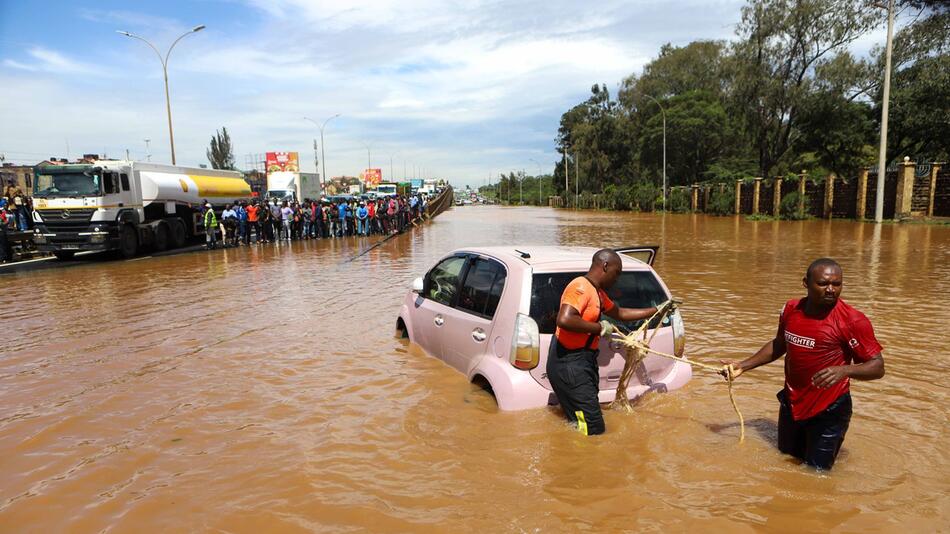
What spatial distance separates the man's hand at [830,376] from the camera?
310cm

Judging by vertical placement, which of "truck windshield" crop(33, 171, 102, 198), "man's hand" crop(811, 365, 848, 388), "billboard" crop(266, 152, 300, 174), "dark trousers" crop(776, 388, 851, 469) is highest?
"billboard" crop(266, 152, 300, 174)

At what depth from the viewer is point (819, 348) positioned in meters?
3.26

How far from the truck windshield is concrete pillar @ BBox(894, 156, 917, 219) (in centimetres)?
3134

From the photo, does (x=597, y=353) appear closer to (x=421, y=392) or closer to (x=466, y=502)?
(x=466, y=502)

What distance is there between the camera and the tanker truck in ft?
56.0

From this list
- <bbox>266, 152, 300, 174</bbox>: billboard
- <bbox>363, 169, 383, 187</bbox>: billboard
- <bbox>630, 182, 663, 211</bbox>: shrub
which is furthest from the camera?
<bbox>363, 169, 383, 187</bbox>: billboard

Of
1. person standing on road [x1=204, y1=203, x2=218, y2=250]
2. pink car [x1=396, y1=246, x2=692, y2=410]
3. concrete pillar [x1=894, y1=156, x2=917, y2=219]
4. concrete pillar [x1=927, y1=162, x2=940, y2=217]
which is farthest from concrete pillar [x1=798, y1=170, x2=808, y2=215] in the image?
pink car [x1=396, y1=246, x2=692, y2=410]

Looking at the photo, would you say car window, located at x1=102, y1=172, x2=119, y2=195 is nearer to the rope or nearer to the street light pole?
the rope

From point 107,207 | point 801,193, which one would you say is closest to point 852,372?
point 107,207

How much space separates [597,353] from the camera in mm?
3977

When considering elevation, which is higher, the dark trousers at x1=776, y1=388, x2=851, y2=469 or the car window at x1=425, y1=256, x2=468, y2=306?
the car window at x1=425, y1=256, x2=468, y2=306

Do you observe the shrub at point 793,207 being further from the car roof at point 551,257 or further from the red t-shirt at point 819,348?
the red t-shirt at point 819,348

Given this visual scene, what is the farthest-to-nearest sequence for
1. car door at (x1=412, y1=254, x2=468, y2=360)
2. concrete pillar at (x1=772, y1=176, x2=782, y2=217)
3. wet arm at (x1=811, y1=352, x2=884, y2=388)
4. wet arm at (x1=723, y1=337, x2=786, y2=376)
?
concrete pillar at (x1=772, y1=176, x2=782, y2=217) → car door at (x1=412, y1=254, x2=468, y2=360) → wet arm at (x1=723, y1=337, x2=786, y2=376) → wet arm at (x1=811, y1=352, x2=884, y2=388)

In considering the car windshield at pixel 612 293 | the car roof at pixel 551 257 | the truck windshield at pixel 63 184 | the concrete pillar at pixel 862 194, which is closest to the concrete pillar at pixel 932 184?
the concrete pillar at pixel 862 194
